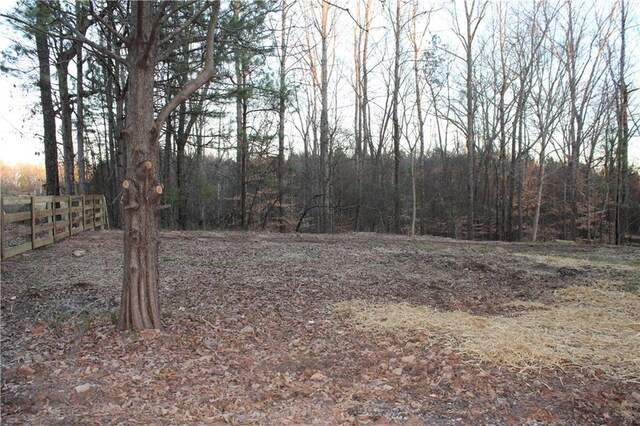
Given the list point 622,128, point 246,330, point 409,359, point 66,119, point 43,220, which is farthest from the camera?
point 622,128

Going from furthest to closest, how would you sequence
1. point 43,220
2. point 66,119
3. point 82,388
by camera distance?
1. point 66,119
2. point 43,220
3. point 82,388

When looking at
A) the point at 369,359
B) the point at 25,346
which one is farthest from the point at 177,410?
the point at 25,346

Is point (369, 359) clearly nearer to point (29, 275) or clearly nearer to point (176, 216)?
point (29, 275)

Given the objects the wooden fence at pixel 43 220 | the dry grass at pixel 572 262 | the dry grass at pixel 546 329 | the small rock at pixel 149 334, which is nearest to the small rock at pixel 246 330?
the small rock at pixel 149 334

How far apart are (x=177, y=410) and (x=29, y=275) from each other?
533 centimetres

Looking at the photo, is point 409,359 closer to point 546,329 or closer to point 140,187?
point 546,329

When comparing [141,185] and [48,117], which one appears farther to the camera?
[48,117]

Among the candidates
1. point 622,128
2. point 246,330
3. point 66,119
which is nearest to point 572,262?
point 246,330

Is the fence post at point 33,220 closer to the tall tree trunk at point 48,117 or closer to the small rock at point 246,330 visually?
the tall tree trunk at point 48,117

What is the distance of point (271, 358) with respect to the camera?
13.5 feet

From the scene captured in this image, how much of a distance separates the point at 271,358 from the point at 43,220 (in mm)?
11259

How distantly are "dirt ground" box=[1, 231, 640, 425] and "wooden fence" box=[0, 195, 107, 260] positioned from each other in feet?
3.29

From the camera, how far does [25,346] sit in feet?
13.6

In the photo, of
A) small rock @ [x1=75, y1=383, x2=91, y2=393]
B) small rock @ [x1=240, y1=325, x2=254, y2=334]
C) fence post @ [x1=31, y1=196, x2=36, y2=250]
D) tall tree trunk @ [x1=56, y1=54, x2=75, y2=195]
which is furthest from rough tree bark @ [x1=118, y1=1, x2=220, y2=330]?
tall tree trunk @ [x1=56, y1=54, x2=75, y2=195]
